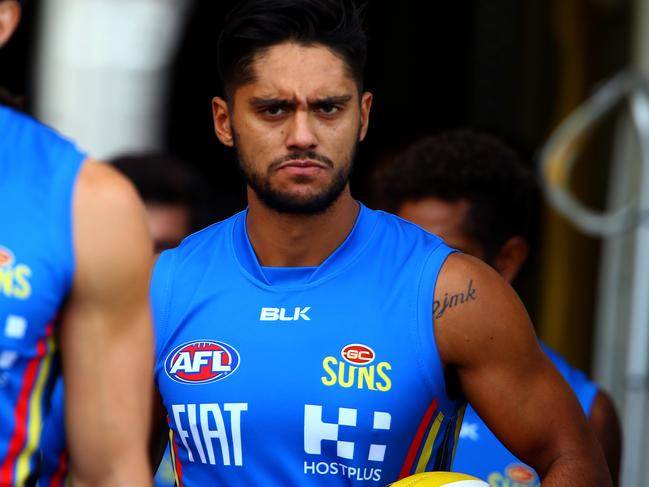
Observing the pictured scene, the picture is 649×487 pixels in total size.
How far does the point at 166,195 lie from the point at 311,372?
2.57 metres

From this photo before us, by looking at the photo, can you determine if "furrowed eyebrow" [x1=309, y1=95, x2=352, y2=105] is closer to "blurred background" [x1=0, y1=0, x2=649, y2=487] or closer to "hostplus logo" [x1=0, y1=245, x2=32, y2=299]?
"hostplus logo" [x1=0, y1=245, x2=32, y2=299]

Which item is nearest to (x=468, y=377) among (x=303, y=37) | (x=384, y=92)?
(x=303, y=37)

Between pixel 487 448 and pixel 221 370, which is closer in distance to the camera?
pixel 221 370

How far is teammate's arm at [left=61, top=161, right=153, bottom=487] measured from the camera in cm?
262

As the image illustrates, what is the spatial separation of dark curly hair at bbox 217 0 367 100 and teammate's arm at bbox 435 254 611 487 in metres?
0.63

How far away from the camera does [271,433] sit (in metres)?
3.44

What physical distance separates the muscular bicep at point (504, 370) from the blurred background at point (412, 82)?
3.43 metres

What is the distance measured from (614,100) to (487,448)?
7.04ft

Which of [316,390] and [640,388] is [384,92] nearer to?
[640,388]

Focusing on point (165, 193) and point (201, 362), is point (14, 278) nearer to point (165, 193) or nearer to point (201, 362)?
point (201, 362)

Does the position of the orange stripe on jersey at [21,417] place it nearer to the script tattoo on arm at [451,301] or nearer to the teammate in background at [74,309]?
the teammate in background at [74,309]

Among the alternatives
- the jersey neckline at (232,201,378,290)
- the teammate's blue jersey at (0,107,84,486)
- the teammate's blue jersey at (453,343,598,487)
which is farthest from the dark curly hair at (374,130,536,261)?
the teammate's blue jersey at (0,107,84,486)

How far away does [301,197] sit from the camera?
355 centimetres

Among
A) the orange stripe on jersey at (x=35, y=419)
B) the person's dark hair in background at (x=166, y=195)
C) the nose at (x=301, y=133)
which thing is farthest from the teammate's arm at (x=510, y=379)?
the person's dark hair in background at (x=166, y=195)
